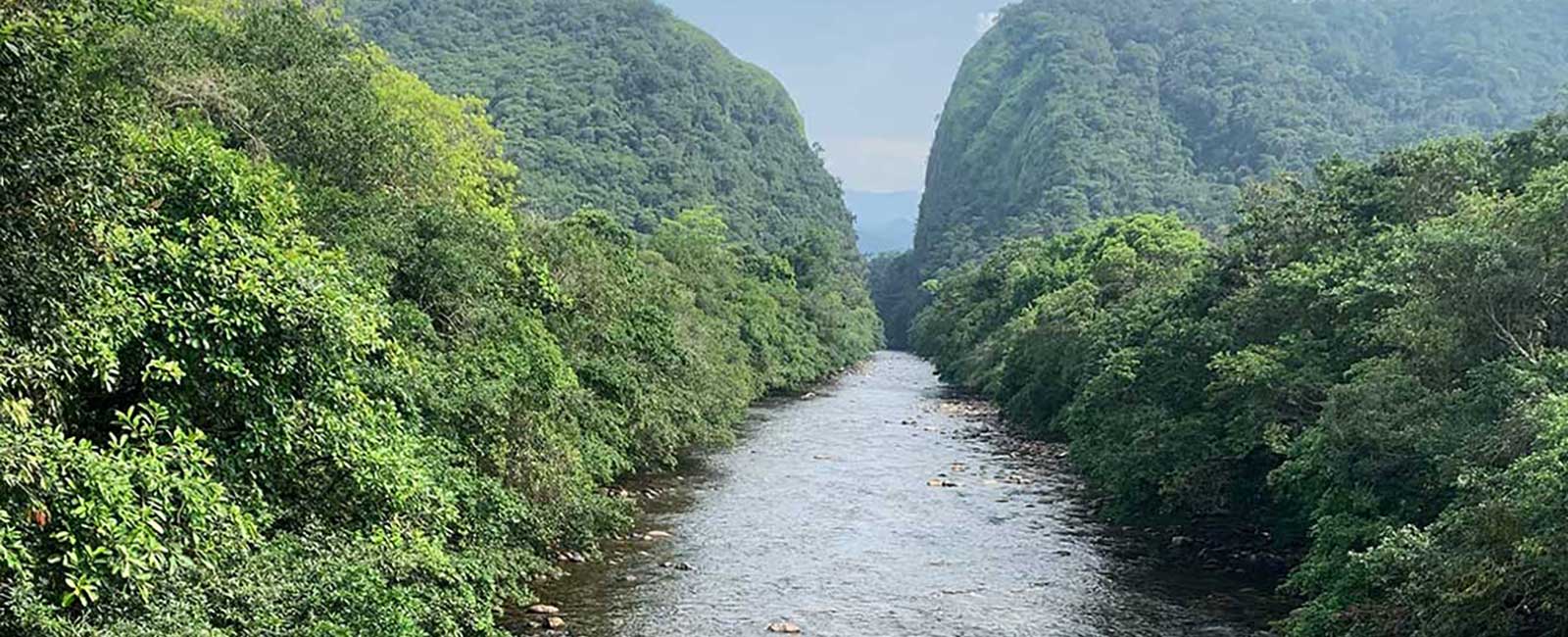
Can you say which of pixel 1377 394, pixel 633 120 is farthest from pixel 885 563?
pixel 633 120

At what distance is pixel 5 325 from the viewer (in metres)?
8.91

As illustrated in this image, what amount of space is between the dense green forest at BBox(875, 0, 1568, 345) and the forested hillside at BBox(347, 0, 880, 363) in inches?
1102

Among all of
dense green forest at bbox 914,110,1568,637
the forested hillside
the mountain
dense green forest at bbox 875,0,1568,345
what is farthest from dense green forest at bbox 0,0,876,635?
dense green forest at bbox 875,0,1568,345

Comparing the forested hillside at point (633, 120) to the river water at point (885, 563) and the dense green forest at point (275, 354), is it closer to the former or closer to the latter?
the river water at point (885, 563)

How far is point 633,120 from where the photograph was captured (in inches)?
5536

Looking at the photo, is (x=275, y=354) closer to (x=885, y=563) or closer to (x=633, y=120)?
(x=885, y=563)

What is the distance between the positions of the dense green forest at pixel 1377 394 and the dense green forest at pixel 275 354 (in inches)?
497

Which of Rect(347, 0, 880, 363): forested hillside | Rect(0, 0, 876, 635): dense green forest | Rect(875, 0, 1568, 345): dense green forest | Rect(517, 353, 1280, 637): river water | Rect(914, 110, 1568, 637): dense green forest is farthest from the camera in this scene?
Rect(875, 0, 1568, 345): dense green forest

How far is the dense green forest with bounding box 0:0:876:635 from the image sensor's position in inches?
352

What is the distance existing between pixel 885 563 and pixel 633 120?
399ft

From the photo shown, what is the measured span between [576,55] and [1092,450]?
411 ft

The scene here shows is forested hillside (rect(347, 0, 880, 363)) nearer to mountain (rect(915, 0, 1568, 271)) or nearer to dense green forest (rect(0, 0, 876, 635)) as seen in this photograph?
mountain (rect(915, 0, 1568, 271))

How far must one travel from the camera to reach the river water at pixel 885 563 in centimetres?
2019

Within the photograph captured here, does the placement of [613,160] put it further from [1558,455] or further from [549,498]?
[1558,455]
